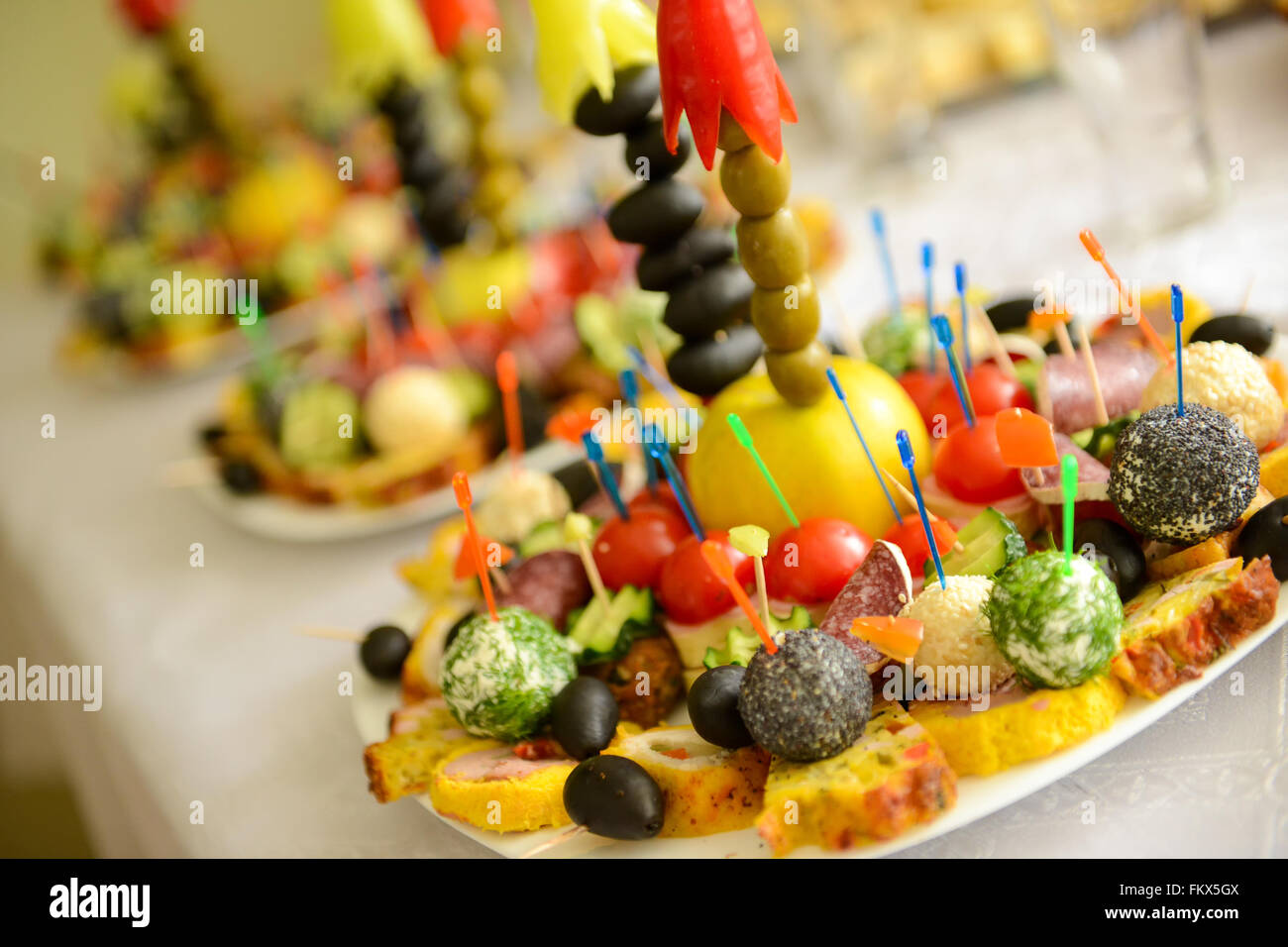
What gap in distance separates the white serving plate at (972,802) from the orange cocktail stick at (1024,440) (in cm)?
25

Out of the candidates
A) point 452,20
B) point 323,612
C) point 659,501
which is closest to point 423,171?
point 452,20

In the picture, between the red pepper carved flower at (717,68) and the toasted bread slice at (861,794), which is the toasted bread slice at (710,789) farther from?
the red pepper carved flower at (717,68)

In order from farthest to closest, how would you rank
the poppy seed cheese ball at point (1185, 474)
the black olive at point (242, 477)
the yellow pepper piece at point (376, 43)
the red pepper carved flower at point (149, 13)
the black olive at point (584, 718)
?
the red pepper carved flower at point (149, 13)
the yellow pepper piece at point (376, 43)
the black olive at point (242, 477)
the black olive at point (584, 718)
the poppy seed cheese ball at point (1185, 474)

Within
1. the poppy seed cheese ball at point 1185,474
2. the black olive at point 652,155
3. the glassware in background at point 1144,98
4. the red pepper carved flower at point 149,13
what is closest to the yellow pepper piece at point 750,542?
the poppy seed cheese ball at point 1185,474

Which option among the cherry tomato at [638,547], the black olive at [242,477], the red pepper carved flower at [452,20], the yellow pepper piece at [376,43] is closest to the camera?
the cherry tomato at [638,547]

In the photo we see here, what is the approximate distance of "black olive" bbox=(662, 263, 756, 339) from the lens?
4.85 feet

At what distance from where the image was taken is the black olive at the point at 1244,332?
135 centimetres

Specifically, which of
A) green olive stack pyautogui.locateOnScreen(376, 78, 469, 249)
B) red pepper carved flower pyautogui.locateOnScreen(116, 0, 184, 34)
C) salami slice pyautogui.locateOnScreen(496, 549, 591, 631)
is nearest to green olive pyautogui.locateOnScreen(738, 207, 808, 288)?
salami slice pyautogui.locateOnScreen(496, 549, 591, 631)

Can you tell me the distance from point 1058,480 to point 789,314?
0.35 metres

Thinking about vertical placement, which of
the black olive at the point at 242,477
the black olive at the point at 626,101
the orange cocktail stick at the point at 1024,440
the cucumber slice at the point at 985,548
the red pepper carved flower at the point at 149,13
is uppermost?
the red pepper carved flower at the point at 149,13

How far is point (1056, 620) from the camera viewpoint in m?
0.99
